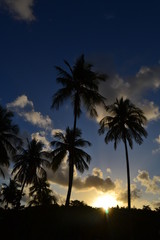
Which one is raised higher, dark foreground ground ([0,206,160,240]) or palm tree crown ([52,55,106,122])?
palm tree crown ([52,55,106,122])

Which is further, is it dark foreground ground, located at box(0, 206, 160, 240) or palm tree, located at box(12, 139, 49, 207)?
palm tree, located at box(12, 139, 49, 207)

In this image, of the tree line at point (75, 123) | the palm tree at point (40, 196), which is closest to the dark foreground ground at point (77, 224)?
the tree line at point (75, 123)

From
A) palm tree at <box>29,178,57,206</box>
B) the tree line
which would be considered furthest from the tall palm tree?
palm tree at <box>29,178,57,206</box>

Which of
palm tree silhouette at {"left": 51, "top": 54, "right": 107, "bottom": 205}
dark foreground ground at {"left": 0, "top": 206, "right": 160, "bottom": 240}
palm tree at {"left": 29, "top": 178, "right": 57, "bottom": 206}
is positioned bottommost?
dark foreground ground at {"left": 0, "top": 206, "right": 160, "bottom": 240}

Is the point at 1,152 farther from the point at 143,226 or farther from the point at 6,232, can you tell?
the point at 143,226

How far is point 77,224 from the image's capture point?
17.8 metres

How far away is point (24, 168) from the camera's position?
3222 centimetres

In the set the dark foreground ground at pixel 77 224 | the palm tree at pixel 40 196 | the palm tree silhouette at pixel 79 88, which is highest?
the palm tree silhouette at pixel 79 88

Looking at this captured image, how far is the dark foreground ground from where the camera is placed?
1689 centimetres

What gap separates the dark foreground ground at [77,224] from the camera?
1689cm

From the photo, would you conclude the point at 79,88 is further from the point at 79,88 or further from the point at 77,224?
the point at 77,224

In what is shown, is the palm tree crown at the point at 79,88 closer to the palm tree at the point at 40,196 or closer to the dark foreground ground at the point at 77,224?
the dark foreground ground at the point at 77,224

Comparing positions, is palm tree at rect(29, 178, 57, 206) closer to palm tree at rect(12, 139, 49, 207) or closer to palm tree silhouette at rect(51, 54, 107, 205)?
palm tree at rect(12, 139, 49, 207)

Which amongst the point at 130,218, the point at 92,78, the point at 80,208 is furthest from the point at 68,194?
the point at 92,78
